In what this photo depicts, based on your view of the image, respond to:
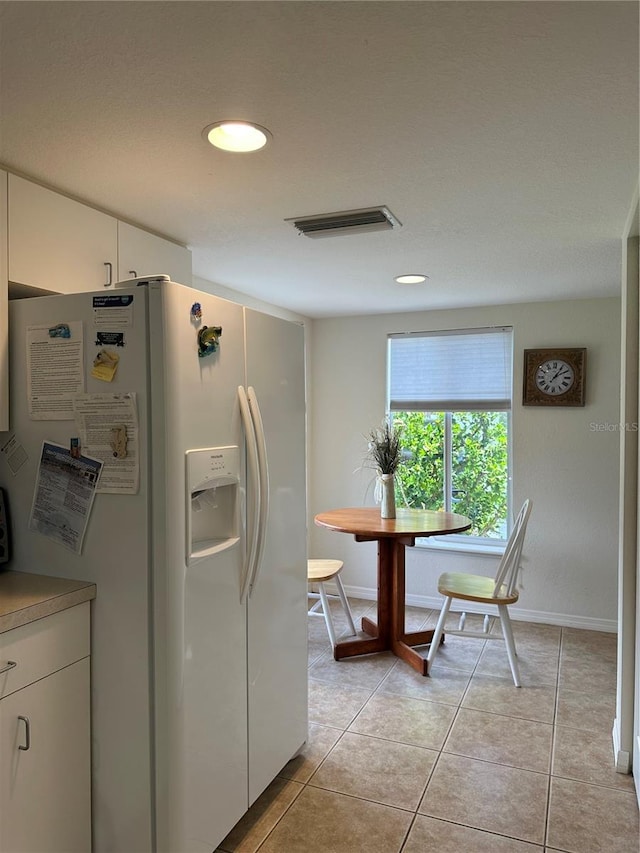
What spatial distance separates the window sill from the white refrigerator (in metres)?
2.66

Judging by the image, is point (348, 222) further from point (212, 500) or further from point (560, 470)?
point (560, 470)

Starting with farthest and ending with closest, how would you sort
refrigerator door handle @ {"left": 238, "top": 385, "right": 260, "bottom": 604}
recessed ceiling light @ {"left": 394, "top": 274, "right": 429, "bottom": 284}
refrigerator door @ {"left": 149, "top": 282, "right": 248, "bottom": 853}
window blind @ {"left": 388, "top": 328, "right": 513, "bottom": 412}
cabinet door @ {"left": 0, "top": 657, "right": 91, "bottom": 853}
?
window blind @ {"left": 388, "top": 328, "right": 513, "bottom": 412}, recessed ceiling light @ {"left": 394, "top": 274, "right": 429, "bottom": 284}, refrigerator door handle @ {"left": 238, "top": 385, "right": 260, "bottom": 604}, refrigerator door @ {"left": 149, "top": 282, "right": 248, "bottom": 853}, cabinet door @ {"left": 0, "top": 657, "right": 91, "bottom": 853}

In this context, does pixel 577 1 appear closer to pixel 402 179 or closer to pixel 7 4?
pixel 402 179

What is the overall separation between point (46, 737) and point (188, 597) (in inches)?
21.8

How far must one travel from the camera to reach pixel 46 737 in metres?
1.65

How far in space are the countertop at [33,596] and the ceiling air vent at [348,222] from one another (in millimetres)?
1593

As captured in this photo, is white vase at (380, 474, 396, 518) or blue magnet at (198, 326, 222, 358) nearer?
blue magnet at (198, 326, 222, 358)

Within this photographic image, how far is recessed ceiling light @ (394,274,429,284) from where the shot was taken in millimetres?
3303

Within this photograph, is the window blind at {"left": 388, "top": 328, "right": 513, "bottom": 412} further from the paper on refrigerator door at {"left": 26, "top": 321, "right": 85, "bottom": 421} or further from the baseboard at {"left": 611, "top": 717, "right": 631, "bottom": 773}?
the paper on refrigerator door at {"left": 26, "top": 321, "right": 85, "bottom": 421}

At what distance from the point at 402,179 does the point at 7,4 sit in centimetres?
121

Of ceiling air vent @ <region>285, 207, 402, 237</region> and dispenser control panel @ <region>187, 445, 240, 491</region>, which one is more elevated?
ceiling air vent @ <region>285, 207, 402, 237</region>

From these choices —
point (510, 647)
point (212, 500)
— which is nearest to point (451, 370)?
point (510, 647)

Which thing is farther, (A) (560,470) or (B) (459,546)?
(B) (459,546)

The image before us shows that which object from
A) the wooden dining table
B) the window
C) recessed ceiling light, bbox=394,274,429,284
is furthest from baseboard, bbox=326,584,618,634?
recessed ceiling light, bbox=394,274,429,284
